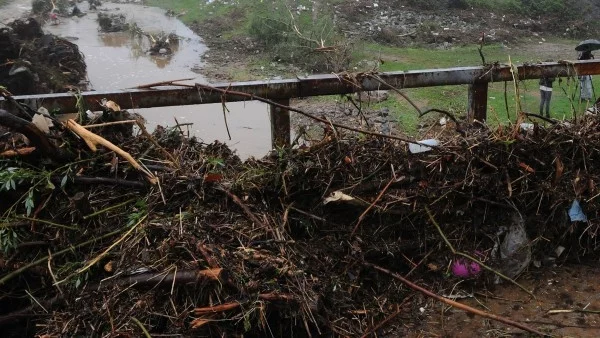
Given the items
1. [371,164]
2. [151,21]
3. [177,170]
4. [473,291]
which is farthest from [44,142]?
[151,21]

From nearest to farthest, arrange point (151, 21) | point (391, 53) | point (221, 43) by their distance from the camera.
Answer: point (391, 53), point (221, 43), point (151, 21)

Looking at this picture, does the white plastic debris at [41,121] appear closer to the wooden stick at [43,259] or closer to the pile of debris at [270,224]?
the pile of debris at [270,224]

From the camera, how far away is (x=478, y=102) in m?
3.49

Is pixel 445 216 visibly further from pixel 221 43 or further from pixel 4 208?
pixel 221 43

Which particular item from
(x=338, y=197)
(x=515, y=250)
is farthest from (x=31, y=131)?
(x=515, y=250)

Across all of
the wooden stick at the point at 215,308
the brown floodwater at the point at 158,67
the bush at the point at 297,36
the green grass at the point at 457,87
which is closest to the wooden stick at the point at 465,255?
the wooden stick at the point at 215,308

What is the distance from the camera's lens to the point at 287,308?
7.32 ft

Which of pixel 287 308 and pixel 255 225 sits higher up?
pixel 255 225

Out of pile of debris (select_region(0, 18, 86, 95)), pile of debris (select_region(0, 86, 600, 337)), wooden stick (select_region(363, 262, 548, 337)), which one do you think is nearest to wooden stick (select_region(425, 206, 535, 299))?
pile of debris (select_region(0, 86, 600, 337))

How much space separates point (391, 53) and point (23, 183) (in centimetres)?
1122

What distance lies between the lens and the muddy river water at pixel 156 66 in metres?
7.71

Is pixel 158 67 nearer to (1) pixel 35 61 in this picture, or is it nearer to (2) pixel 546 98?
(1) pixel 35 61

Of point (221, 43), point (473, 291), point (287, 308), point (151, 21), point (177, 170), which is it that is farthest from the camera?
point (151, 21)

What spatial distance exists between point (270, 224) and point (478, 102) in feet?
5.54
